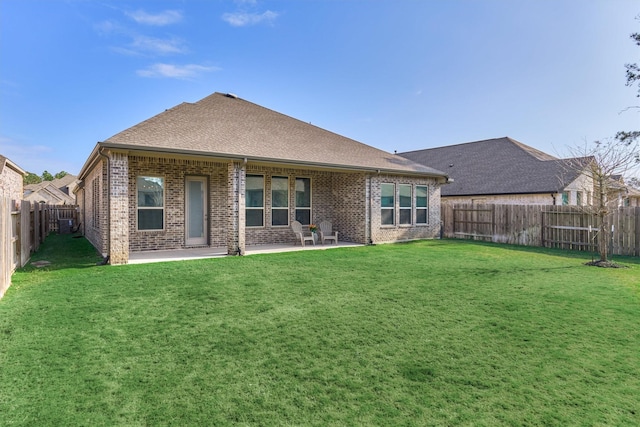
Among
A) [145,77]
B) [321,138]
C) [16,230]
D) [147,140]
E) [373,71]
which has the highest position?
[373,71]

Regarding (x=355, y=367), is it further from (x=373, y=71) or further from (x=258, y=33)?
(x=373, y=71)

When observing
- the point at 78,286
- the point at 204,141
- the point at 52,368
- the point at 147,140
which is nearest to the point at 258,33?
the point at 204,141

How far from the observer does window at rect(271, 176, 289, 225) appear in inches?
507

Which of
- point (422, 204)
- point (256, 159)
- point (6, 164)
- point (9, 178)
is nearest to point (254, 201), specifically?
point (256, 159)

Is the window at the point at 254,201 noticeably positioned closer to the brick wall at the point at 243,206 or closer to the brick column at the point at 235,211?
the brick wall at the point at 243,206

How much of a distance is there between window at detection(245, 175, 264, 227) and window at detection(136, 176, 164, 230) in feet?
9.18

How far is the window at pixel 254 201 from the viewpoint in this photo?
12.3 meters

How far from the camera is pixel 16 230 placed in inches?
324

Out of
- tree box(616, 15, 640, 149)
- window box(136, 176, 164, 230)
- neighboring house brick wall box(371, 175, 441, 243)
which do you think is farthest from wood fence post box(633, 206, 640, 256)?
window box(136, 176, 164, 230)

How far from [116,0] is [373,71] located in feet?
34.7

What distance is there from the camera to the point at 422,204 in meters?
15.2

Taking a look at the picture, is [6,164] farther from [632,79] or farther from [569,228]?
[632,79]

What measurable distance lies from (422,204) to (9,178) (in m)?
25.9

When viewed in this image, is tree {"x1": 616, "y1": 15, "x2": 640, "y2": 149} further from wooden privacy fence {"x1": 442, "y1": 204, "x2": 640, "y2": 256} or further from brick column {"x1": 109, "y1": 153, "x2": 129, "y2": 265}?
brick column {"x1": 109, "y1": 153, "x2": 129, "y2": 265}
